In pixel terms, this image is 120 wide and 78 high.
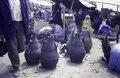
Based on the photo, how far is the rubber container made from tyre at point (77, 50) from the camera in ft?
19.0

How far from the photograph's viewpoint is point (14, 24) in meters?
4.59

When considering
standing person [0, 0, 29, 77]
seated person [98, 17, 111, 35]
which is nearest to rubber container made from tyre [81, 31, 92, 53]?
standing person [0, 0, 29, 77]

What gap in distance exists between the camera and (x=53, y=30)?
7902mm

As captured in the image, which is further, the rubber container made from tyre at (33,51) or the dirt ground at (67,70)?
the rubber container made from tyre at (33,51)

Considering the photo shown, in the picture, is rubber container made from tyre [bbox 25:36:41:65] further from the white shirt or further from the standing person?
the white shirt

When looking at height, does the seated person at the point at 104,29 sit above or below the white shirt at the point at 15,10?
below

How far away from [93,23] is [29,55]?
526cm

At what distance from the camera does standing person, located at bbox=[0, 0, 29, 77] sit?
437cm

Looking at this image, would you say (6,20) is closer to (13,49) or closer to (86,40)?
(13,49)

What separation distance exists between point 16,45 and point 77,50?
1791 millimetres

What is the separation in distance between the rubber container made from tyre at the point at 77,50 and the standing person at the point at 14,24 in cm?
152

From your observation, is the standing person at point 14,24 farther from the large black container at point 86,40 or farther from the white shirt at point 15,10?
the large black container at point 86,40

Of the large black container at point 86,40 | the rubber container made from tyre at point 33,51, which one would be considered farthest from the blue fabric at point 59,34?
the rubber container made from tyre at point 33,51

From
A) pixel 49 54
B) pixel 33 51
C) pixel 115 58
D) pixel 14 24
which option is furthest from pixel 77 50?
pixel 14 24
